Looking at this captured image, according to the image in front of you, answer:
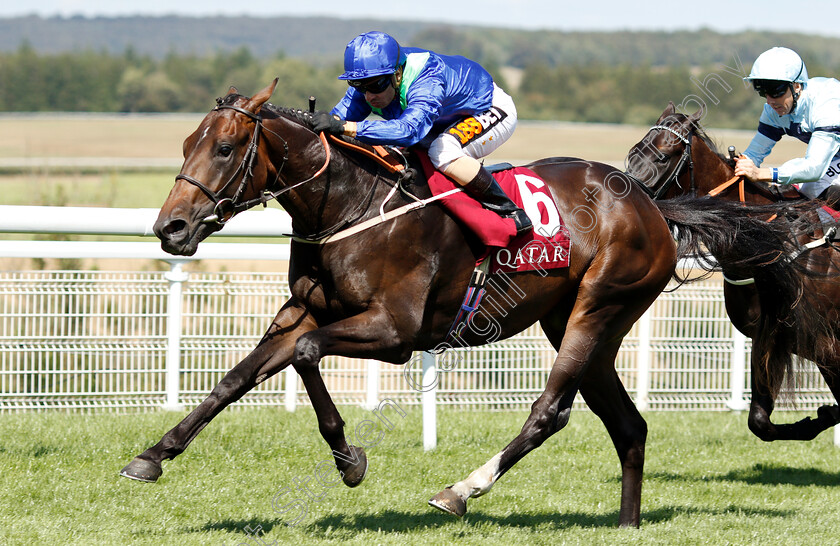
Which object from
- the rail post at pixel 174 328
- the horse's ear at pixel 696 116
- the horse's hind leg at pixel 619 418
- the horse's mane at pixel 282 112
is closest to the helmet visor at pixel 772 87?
the horse's ear at pixel 696 116

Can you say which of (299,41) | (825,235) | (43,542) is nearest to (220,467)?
(43,542)

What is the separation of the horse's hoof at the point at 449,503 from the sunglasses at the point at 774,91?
2.54 meters

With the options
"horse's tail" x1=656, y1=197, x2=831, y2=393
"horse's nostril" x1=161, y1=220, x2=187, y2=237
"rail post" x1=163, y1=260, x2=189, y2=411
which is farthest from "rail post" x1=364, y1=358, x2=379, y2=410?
"horse's nostril" x1=161, y1=220, x2=187, y2=237

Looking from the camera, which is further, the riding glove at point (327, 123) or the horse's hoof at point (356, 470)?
the horse's hoof at point (356, 470)

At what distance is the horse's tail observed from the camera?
4.62 metres

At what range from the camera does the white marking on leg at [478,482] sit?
148 inches

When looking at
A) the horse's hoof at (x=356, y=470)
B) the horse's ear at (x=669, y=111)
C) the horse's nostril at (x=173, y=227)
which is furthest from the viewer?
the horse's ear at (x=669, y=111)

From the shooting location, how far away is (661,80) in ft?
203

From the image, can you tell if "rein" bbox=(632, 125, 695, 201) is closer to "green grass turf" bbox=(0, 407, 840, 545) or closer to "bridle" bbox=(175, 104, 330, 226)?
"green grass turf" bbox=(0, 407, 840, 545)

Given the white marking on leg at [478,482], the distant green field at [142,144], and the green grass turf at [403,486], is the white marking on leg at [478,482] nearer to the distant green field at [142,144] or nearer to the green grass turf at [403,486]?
the green grass turf at [403,486]

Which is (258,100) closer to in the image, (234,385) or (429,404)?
(234,385)

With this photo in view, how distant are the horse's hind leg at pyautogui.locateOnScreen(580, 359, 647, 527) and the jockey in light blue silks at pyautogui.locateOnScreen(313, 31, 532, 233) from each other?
909 millimetres

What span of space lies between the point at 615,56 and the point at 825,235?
121 meters

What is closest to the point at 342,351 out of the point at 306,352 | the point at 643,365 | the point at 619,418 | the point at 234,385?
the point at 306,352
